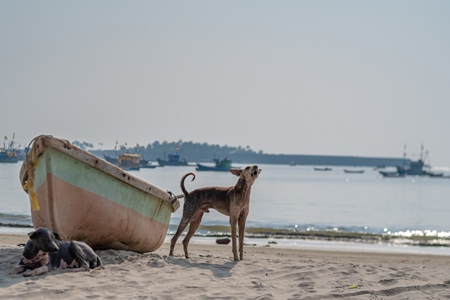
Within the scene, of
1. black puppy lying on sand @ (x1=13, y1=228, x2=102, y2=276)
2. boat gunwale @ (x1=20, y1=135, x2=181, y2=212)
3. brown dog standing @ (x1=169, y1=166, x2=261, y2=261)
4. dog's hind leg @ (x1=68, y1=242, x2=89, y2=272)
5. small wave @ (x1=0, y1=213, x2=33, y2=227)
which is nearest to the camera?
black puppy lying on sand @ (x1=13, y1=228, x2=102, y2=276)

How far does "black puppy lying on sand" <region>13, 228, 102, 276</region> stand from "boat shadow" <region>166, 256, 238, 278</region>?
1533 millimetres

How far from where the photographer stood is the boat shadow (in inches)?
358

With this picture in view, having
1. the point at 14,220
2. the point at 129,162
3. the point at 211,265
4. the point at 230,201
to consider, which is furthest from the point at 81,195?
the point at 129,162

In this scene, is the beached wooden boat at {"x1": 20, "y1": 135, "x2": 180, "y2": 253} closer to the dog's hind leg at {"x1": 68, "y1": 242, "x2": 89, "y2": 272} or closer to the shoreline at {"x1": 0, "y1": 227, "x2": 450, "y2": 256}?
the dog's hind leg at {"x1": 68, "y1": 242, "x2": 89, "y2": 272}

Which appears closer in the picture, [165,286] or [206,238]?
[165,286]

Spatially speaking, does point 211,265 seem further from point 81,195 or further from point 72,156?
point 72,156

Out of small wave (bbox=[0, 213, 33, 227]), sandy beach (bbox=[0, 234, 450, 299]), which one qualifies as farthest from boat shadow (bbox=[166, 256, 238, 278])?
small wave (bbox=[0, 213, 33, 227])

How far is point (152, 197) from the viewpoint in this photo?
10.4m

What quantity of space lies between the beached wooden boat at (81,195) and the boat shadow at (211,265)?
815mm

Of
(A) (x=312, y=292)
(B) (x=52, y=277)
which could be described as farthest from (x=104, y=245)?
(A) (x=312, y=292)

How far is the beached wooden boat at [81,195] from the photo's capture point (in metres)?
8.88

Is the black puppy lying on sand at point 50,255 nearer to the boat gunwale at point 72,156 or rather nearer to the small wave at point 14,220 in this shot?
the boat gunwale at point 72,156

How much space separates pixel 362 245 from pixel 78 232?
1400cm

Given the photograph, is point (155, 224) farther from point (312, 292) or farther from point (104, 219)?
point (312, 292)
